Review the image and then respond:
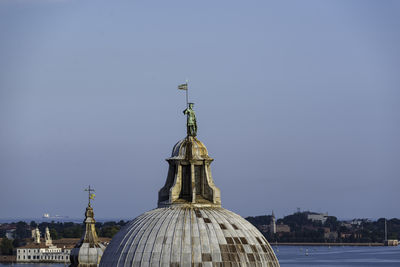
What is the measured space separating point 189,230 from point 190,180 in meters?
1.93

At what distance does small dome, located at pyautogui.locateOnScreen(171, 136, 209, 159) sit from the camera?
3150cm

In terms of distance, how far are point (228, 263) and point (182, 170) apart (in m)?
3.31

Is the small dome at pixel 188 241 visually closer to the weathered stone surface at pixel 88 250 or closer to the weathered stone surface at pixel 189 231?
the weathered stone surface at pixel 189 231

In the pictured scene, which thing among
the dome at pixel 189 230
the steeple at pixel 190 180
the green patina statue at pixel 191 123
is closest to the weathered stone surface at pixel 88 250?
the dome at pixel 189 230

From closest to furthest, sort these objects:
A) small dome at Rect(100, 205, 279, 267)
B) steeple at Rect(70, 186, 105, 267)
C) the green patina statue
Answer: small dome at Rect(100, 205, 279, 267)
the green patina statue
steeple at Rect(70, 186, 105, 267)

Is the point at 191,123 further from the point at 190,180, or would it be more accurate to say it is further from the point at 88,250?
the point at 88,250

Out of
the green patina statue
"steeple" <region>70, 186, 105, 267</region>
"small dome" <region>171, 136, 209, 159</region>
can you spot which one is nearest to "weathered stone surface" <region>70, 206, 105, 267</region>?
"steeple" <region>70, 186, 105, 267</region>

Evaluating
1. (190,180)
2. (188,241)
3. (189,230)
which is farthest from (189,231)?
(190,180)

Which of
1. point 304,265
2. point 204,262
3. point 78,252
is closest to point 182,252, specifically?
point 204,262

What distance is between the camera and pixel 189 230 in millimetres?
29984

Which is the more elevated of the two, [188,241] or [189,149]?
[189,149]

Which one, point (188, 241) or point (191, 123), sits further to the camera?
point (191, 123)

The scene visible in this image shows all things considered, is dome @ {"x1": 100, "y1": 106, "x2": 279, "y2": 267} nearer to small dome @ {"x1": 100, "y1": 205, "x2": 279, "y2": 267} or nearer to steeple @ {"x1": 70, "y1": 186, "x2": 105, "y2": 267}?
small dome @ {"x1": 100, "y1": 205, "x2": 279, "y2": 267}

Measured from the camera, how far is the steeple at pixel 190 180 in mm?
31344
